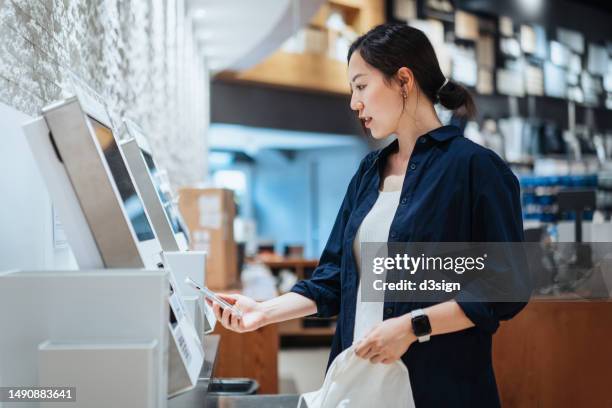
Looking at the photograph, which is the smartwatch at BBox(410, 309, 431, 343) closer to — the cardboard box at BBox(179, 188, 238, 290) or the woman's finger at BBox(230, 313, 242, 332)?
the woman's finger at BBox(230, 313, 242, 332)

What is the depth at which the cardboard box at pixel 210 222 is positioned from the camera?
3389 millimetres

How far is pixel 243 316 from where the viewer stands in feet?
4.53

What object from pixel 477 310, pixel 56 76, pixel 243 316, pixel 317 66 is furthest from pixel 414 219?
pixel 317 66

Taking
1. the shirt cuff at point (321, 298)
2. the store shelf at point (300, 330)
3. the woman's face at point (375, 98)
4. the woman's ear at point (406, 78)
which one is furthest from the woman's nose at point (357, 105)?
the store shelf at point (300, 330)

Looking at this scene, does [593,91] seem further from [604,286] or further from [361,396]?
[361,396]

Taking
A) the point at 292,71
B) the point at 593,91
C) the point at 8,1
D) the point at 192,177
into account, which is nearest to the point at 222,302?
the point at 8,1

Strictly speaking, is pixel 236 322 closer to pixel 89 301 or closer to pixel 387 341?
pixel 387 341

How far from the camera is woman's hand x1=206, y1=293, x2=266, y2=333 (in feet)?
4.49

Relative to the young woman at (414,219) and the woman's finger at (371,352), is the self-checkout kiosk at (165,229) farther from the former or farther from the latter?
the woman's finger at (371,352)

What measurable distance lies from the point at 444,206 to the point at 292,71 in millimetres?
7149

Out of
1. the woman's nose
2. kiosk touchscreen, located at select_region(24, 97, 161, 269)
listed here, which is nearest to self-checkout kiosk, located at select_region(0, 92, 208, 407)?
kiosk touchscreen, located at select_region(24, 97, 161, 269)

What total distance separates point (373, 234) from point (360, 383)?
341 millimetres

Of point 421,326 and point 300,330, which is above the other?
point 421,326

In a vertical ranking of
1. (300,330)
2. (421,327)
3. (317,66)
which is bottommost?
(300,330)
